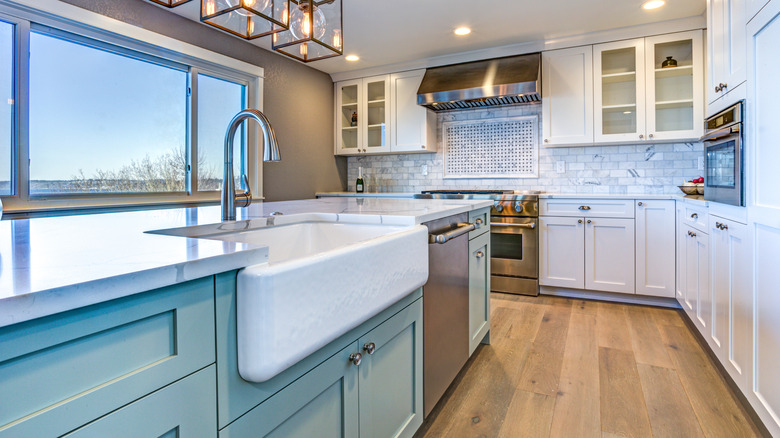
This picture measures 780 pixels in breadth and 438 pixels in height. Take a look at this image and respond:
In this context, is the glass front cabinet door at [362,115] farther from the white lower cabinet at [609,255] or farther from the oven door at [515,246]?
the white lower cabinet at [609,255]

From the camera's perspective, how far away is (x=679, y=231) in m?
3.08

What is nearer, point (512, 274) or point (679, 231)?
point (679, 231)

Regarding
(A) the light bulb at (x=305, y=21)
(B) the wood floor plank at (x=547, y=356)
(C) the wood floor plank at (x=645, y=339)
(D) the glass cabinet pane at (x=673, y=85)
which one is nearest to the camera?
(A) the light bulb at (x=305, y=21)

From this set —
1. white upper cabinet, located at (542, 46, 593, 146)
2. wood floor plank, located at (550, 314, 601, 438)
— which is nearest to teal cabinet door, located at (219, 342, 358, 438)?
wood floor plank, located at (550, 314, 601, 438)

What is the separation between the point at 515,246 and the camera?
146 inches

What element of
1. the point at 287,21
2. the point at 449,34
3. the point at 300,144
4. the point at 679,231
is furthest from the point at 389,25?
the point at 679,231

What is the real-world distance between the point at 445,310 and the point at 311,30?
4.56 feet

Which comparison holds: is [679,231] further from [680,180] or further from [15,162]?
[15,162]

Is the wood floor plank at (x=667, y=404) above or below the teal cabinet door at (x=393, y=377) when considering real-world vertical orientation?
below

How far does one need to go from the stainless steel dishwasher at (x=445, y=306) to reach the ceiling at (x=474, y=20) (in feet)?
6.48

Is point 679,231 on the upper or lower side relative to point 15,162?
lower

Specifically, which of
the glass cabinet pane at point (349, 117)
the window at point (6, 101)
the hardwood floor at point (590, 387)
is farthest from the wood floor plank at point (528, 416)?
the glass cabinet pane at point (349, 117)

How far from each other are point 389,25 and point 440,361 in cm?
282

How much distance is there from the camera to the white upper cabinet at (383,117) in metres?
4.44
